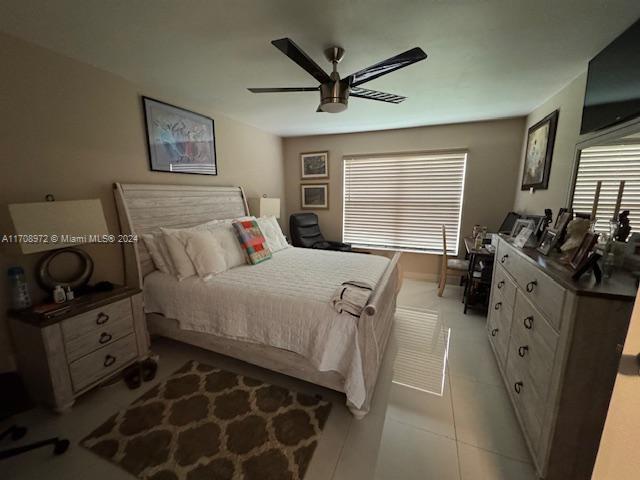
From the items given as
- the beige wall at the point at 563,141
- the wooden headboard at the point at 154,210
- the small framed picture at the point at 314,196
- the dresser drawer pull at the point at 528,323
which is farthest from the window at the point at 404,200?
the dresser drawer pull at the point at 528,323

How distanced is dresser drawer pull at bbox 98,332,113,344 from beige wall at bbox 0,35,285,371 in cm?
59

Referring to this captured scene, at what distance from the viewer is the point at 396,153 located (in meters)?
3.95

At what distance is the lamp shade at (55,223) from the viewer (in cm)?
146

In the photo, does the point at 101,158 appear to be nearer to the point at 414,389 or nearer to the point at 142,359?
the point at 142,359

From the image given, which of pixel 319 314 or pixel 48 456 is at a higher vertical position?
pixel 319 314

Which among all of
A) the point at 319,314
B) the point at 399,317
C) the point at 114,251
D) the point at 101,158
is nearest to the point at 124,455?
the point at 319,314

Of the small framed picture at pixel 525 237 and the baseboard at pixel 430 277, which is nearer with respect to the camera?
the small framed picture at pixel 525 237

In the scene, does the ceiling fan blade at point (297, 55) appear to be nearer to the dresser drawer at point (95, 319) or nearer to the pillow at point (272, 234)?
the pillow at point (272, 234)

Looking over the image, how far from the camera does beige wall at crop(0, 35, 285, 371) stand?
5.33ft

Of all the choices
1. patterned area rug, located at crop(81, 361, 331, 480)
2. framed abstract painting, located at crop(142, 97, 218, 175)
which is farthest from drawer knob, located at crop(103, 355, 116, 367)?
framed abstract painting, located at crop(142, 97, 218, 175)

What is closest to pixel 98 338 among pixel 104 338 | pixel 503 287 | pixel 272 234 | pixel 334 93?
pixel 104 338

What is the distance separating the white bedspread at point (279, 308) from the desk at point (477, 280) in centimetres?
126

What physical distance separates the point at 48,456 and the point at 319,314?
5.55ft

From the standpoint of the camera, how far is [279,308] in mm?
1738
